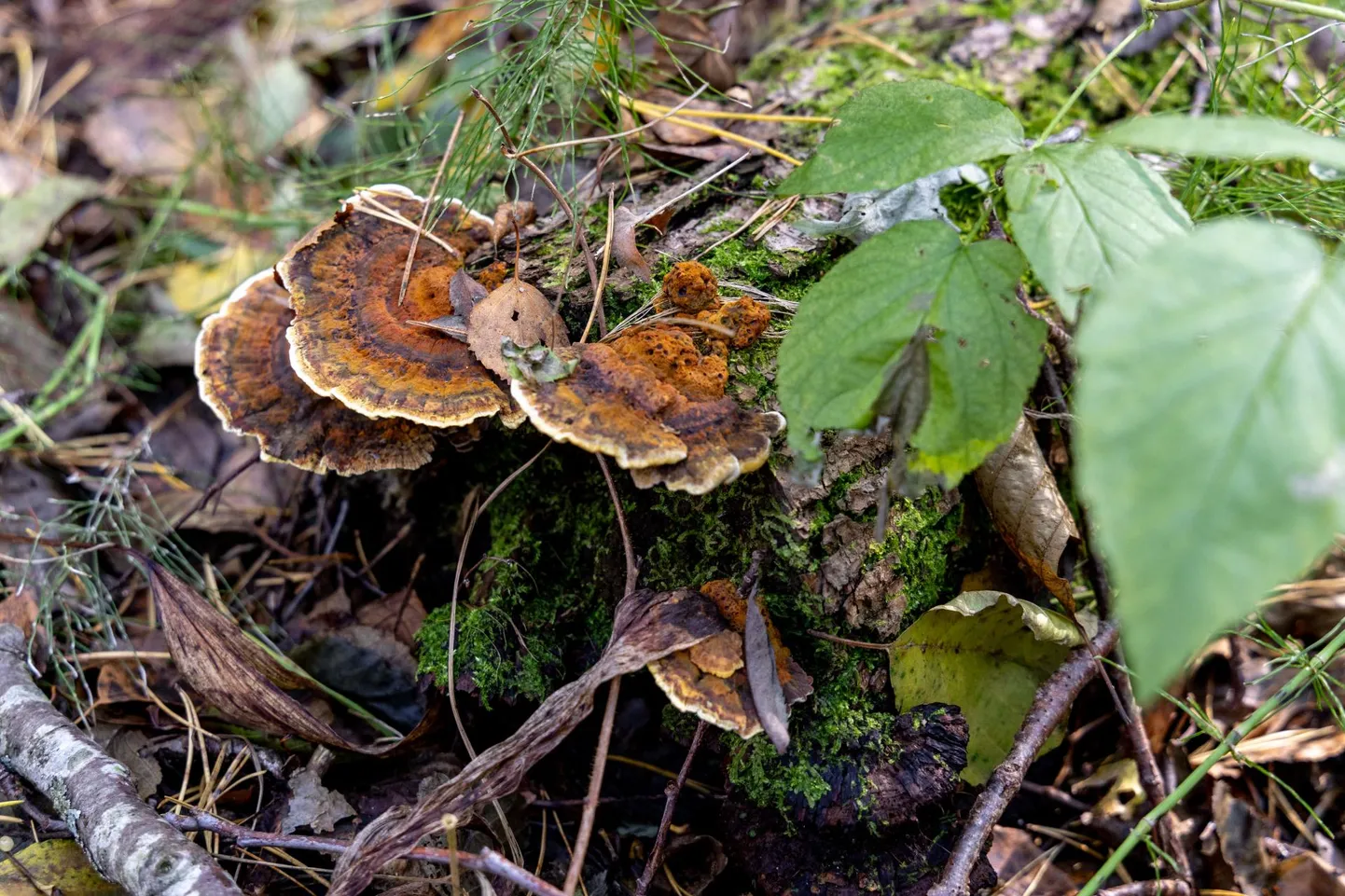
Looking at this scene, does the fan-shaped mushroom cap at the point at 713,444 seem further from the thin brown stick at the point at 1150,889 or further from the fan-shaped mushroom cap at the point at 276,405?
the thin brown stick at the point at 1150,889

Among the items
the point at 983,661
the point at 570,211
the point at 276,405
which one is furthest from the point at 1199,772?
the point at 276,405

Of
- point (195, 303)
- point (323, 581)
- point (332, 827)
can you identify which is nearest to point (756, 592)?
point (332, 827)

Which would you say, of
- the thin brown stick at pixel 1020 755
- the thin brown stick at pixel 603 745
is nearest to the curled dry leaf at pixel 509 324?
the thin brown stick at pixel 603 745

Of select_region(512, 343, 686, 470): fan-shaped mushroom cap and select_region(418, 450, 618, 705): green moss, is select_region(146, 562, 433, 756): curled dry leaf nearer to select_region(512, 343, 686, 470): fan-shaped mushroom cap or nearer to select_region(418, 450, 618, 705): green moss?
select_region(418, 450, 618, 705): green moss

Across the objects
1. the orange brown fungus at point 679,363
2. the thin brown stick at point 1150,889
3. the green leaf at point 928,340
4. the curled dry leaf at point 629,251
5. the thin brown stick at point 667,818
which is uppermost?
the green leaf at point 928,340

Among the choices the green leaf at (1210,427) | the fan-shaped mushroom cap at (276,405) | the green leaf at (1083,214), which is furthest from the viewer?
the fan-shaped mushroom cap at (276,405)
